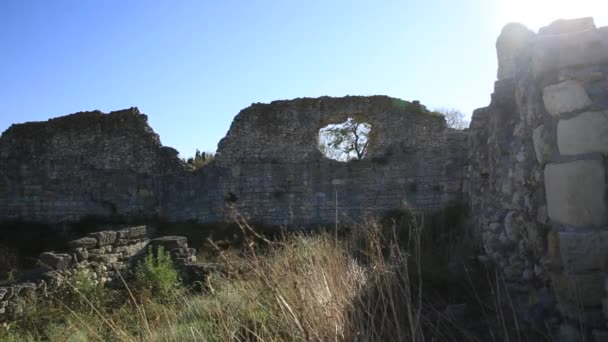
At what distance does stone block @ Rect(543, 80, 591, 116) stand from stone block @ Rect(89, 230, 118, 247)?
286 inches

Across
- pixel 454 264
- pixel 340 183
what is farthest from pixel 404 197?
pixel 454 264

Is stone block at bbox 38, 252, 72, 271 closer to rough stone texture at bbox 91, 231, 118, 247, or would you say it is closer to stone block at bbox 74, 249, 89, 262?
stone block at bbox 74, 249, 89, 262

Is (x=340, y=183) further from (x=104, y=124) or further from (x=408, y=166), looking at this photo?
(x=104, y=124)

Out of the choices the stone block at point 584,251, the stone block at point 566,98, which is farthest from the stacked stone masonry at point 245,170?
the stone block at point 584,251

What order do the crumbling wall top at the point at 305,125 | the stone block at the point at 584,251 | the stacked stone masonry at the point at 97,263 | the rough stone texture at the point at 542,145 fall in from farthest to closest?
the crumbling wall top at the point at 305,125
the stacked stone masonry at the point at 97,263
the rough stone texture at the point at 542,145
the stone block at the point at 584,251

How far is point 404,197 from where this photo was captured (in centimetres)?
1341

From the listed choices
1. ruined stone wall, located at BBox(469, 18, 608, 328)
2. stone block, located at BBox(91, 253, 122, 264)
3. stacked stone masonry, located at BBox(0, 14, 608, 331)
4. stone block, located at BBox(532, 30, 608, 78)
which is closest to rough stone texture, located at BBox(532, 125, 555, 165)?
ruined stone wall, located at BBox(469, 18, 608, 328)

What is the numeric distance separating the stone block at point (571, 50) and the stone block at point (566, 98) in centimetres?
10

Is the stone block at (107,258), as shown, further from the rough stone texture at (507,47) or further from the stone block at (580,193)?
the stone block at (580,193)

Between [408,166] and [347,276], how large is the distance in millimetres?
10828

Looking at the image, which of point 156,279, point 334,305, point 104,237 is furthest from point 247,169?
point 334,305

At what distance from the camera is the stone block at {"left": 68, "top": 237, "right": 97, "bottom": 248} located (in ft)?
25.0

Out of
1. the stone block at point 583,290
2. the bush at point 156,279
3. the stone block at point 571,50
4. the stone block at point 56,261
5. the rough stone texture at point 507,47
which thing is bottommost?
the bush at point 156,279

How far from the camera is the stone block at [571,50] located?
8.08ft
